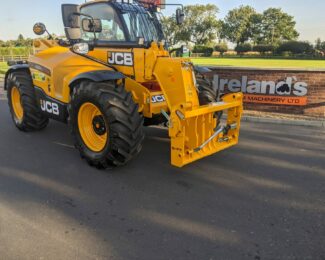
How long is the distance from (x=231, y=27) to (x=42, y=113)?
100 metres

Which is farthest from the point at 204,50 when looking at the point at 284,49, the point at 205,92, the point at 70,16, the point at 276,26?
the point at 70,16

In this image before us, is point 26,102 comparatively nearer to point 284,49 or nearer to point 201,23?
point 284,49

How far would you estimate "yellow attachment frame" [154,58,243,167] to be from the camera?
13.3 feet

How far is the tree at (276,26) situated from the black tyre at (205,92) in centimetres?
9775

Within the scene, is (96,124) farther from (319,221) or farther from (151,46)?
(319,221)

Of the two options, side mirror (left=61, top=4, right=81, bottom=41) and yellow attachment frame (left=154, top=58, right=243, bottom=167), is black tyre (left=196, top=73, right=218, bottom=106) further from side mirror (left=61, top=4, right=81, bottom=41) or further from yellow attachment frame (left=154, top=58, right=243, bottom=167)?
side mirror (left=61, top=4, right=81, bottom=41)

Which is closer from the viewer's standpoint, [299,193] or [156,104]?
[299,193]

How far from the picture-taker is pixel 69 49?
219 inches

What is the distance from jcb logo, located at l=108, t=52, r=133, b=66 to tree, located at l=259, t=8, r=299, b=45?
9889cm

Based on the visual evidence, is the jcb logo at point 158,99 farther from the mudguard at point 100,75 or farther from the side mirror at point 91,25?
the side mirror at point 91,25

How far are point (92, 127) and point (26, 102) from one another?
2.12 meters

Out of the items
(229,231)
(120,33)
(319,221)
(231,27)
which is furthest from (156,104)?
(231,27)

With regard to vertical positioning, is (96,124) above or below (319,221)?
above

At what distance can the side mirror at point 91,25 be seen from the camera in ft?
15.4
